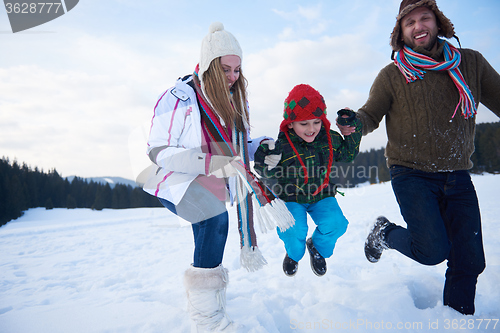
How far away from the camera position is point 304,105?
2.47 metres

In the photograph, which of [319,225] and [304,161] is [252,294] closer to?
[319,225]

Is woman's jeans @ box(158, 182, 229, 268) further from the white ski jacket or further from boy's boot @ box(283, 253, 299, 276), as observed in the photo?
boy's boot @ box(283, 253, 299, 276)

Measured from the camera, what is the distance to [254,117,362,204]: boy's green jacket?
100 inches

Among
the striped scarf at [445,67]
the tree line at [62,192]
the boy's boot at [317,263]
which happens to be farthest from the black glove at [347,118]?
the tree line at [62,192]

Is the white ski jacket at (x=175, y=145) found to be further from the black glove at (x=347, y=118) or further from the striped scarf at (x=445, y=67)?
the striped scarf at (x=445, y=67)

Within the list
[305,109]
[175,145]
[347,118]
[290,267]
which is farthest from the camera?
[290,267]

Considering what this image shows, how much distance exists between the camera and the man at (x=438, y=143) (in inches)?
82.5

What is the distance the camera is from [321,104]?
251cm

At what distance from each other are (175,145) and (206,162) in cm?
29

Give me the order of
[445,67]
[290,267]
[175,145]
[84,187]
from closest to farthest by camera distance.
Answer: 1. [175,145]
2. [445,67]
3. [290,267]
4. [84,187]

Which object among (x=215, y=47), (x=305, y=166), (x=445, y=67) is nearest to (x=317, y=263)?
(x=305, y=166)

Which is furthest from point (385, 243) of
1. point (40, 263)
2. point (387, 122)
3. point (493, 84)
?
point (40, 263)

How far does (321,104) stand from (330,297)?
1.79 meters

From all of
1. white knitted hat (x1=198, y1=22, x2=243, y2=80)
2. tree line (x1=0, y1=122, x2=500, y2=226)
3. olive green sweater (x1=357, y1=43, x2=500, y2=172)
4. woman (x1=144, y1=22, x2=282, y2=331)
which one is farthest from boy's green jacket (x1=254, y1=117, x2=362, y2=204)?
tree line (x1=0, y1=122, x2=500, y2=226)
